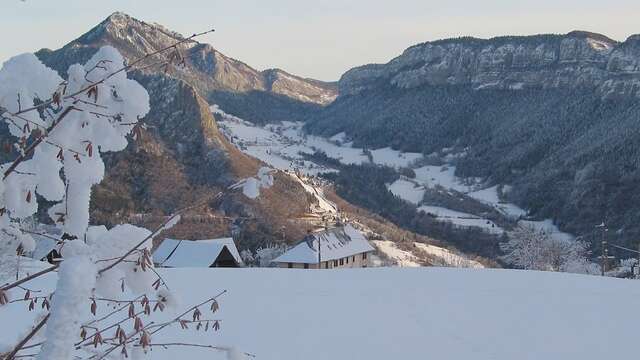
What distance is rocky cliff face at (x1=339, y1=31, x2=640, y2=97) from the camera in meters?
93.2

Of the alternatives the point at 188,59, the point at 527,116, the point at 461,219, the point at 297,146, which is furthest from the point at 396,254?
the point at 297,146

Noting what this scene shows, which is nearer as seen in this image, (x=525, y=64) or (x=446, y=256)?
(x=446, y=256)

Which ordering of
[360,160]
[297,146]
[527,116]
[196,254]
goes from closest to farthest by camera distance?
[196,254]
[527,116]
[360,160]
[297,146]

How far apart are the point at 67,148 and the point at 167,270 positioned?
18.6 feet

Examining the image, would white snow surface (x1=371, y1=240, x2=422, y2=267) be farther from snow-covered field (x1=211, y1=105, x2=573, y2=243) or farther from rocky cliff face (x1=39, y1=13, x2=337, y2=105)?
snow-covered field (x1=211, y1=105, x2=573, y2=243)

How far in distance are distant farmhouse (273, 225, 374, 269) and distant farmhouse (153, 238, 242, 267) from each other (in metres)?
2.18

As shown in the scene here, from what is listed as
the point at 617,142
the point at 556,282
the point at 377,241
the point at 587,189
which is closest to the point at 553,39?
the point at 617,142

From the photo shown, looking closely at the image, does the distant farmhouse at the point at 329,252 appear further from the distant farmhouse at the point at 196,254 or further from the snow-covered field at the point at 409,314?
the snow-covered field at the point at 409,314

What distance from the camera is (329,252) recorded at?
30750 millimetres

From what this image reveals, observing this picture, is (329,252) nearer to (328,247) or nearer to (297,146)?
(328,247)

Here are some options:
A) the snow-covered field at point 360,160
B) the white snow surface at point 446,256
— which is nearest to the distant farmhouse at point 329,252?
the white snow surface at point 446,256

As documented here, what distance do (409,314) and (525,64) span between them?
121 m

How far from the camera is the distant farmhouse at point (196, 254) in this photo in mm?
26692

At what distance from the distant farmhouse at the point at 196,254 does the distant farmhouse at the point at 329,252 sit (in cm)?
218
